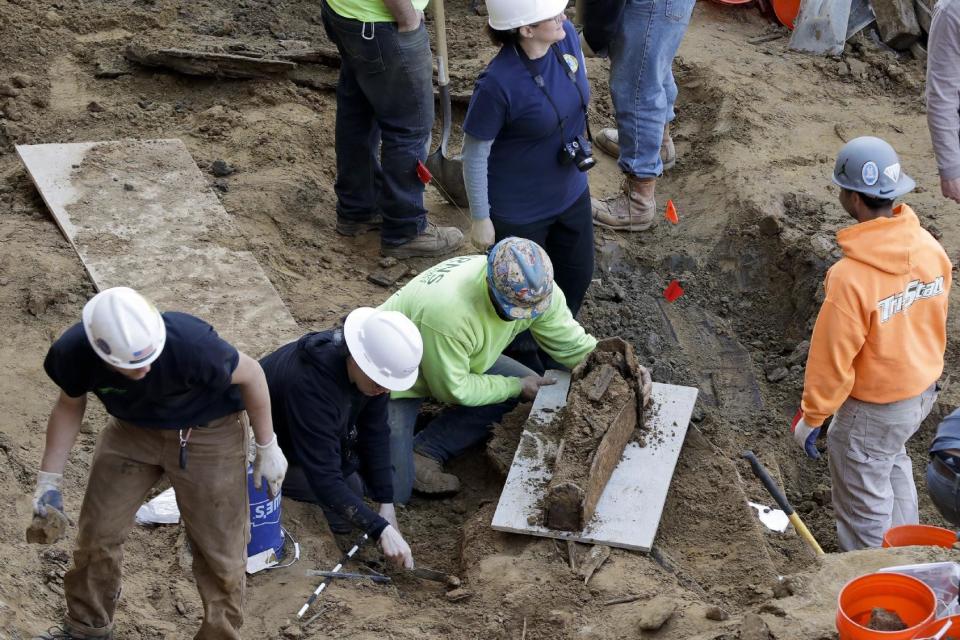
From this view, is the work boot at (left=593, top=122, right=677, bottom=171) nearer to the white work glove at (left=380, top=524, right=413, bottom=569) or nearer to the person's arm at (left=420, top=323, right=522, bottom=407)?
the person's arm at (left=420, top=323, right=522, bottom=407)

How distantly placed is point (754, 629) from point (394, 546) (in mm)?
1506

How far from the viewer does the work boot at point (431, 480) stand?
17.0 ft

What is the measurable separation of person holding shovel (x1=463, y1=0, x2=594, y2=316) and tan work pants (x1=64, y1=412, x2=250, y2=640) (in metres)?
1.98

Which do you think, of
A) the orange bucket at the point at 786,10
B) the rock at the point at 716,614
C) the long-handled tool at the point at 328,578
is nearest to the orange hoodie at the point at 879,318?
the rock at the point at 716,614

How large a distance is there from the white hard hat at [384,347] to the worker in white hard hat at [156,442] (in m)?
0.48

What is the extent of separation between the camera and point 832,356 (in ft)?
13.7

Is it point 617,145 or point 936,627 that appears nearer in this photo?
point 936,627

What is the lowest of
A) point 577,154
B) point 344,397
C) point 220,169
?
point 220,169

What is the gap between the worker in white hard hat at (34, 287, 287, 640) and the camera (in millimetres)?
3355

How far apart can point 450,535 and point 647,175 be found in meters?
3.09

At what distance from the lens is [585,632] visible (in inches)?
158

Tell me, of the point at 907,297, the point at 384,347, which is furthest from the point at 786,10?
the point at 384,347

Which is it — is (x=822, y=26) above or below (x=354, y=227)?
above

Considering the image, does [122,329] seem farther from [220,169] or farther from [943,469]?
[220,169]
